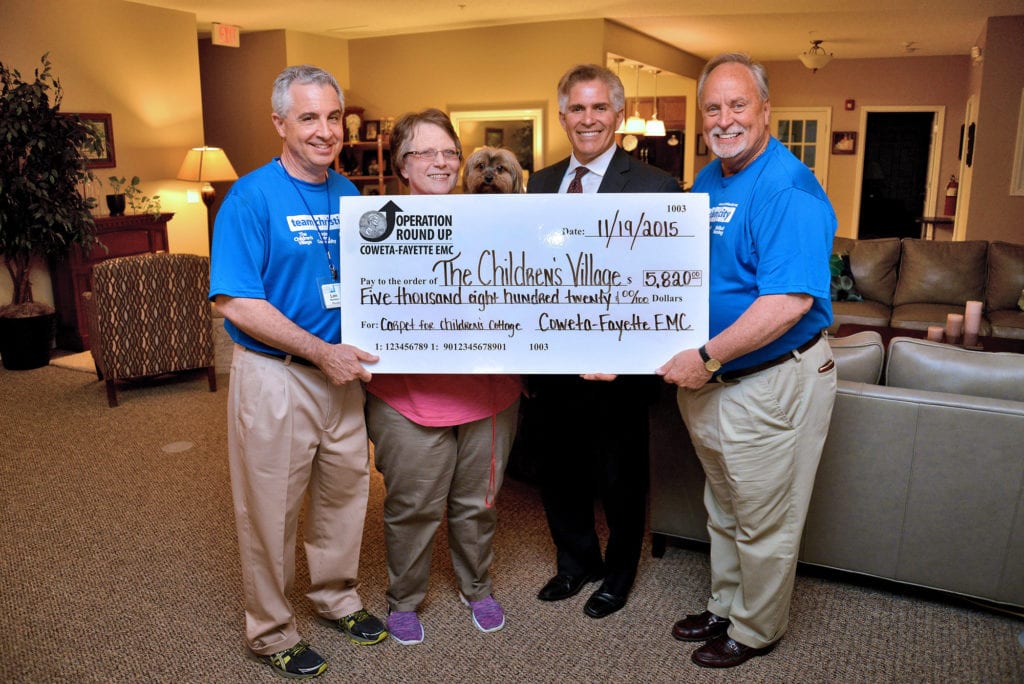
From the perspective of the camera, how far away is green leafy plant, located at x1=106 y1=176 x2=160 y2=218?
6.35m

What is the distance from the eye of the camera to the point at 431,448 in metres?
2.14

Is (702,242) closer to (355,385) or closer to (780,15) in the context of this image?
(355,385)

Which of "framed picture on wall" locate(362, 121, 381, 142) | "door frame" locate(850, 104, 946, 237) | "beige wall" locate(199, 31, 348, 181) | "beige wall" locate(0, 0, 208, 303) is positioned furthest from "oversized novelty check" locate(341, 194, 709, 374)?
"door frame" locate(850, 104, 946, 237)

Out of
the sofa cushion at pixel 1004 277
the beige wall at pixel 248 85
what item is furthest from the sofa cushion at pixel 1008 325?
the beige wall at pixel 248 85

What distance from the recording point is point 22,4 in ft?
18.9

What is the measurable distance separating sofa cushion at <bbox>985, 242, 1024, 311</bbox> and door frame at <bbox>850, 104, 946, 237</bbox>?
6.79 metres

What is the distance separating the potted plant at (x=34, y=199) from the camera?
504 centimetres

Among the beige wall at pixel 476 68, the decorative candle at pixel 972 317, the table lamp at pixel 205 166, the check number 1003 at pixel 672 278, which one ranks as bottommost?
the decorative candle at pixel 972 317

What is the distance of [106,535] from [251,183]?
1.77 m

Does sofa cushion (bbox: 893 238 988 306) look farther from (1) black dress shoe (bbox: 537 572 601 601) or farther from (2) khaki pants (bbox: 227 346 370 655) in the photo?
(2) khaki pants (bbox: 227 346 370 655)

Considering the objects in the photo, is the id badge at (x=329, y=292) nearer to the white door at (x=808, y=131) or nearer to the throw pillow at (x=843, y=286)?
the throw pillow at (x=843, y=286)

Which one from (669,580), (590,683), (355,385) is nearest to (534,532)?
(669,580)

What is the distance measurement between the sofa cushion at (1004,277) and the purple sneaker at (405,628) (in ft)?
15.8

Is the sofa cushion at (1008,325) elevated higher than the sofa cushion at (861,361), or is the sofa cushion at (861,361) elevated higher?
the sofa cushion at (861,361)
